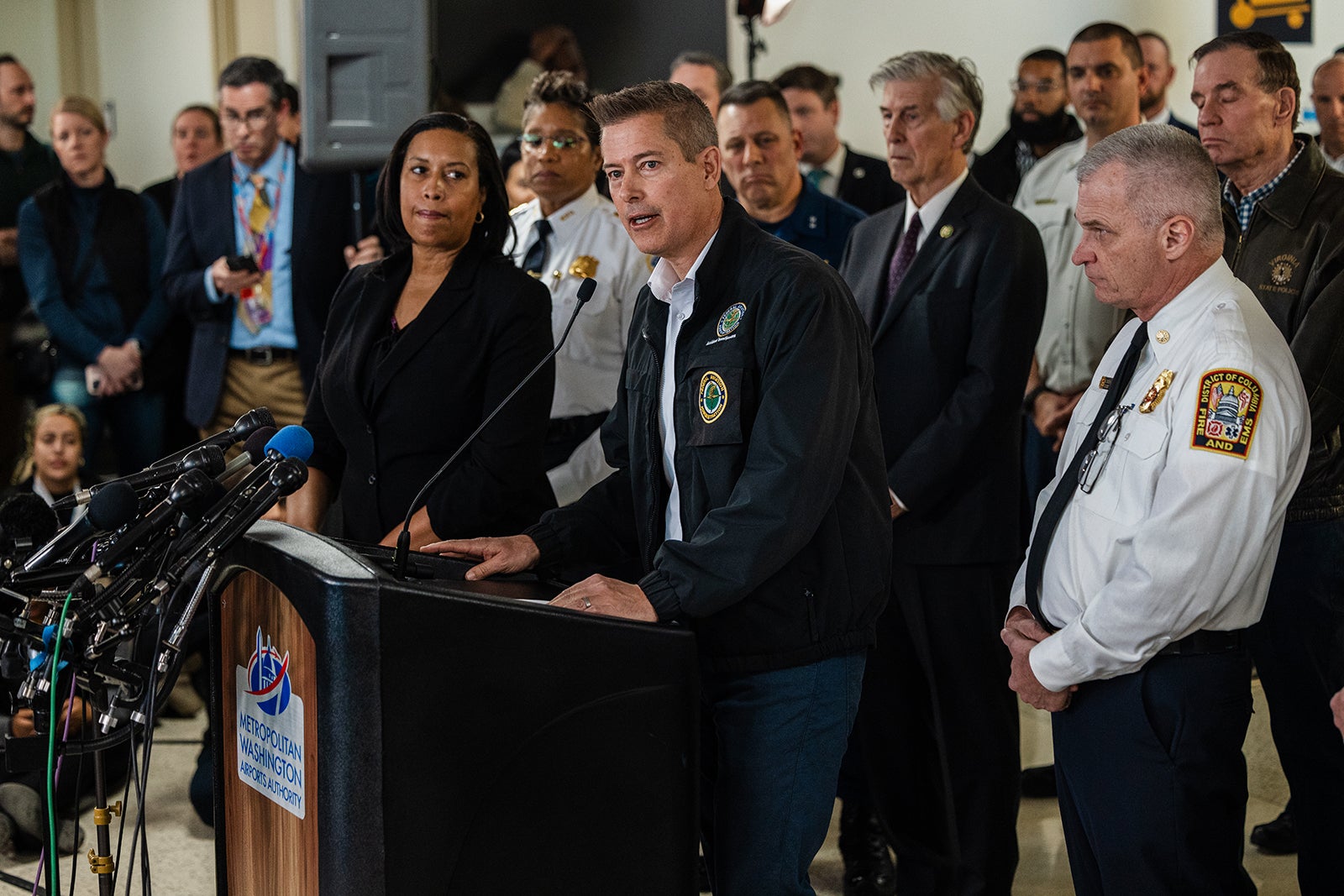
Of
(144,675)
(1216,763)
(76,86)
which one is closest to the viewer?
(144,675)

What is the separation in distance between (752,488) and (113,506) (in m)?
0.74

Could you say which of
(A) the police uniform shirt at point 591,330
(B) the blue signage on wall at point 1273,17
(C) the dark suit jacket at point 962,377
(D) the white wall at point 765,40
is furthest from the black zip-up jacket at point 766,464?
(D) the white wall at point 765,40

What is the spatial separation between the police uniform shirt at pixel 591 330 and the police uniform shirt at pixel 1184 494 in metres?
1.47

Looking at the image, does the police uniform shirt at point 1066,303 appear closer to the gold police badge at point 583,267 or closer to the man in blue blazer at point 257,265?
the gold police badge at point 583,267

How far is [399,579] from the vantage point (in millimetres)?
1703

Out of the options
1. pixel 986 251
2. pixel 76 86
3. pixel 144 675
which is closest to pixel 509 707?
pixel 144 675

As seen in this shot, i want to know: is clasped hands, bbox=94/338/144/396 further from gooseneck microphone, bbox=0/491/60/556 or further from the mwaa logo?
the mwaa logo

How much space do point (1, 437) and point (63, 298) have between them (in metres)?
1.52

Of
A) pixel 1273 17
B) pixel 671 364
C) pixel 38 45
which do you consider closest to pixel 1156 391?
pixel 671 364

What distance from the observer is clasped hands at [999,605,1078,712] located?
2057 millimetres

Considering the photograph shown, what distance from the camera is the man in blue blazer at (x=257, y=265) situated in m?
4.34

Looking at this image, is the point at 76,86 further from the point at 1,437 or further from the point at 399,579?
the point at 399,579

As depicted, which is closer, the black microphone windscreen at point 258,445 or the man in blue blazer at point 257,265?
the black microphone windscreen at point 258,445

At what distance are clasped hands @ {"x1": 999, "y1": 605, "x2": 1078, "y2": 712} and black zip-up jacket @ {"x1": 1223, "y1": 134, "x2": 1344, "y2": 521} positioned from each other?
640 mm
